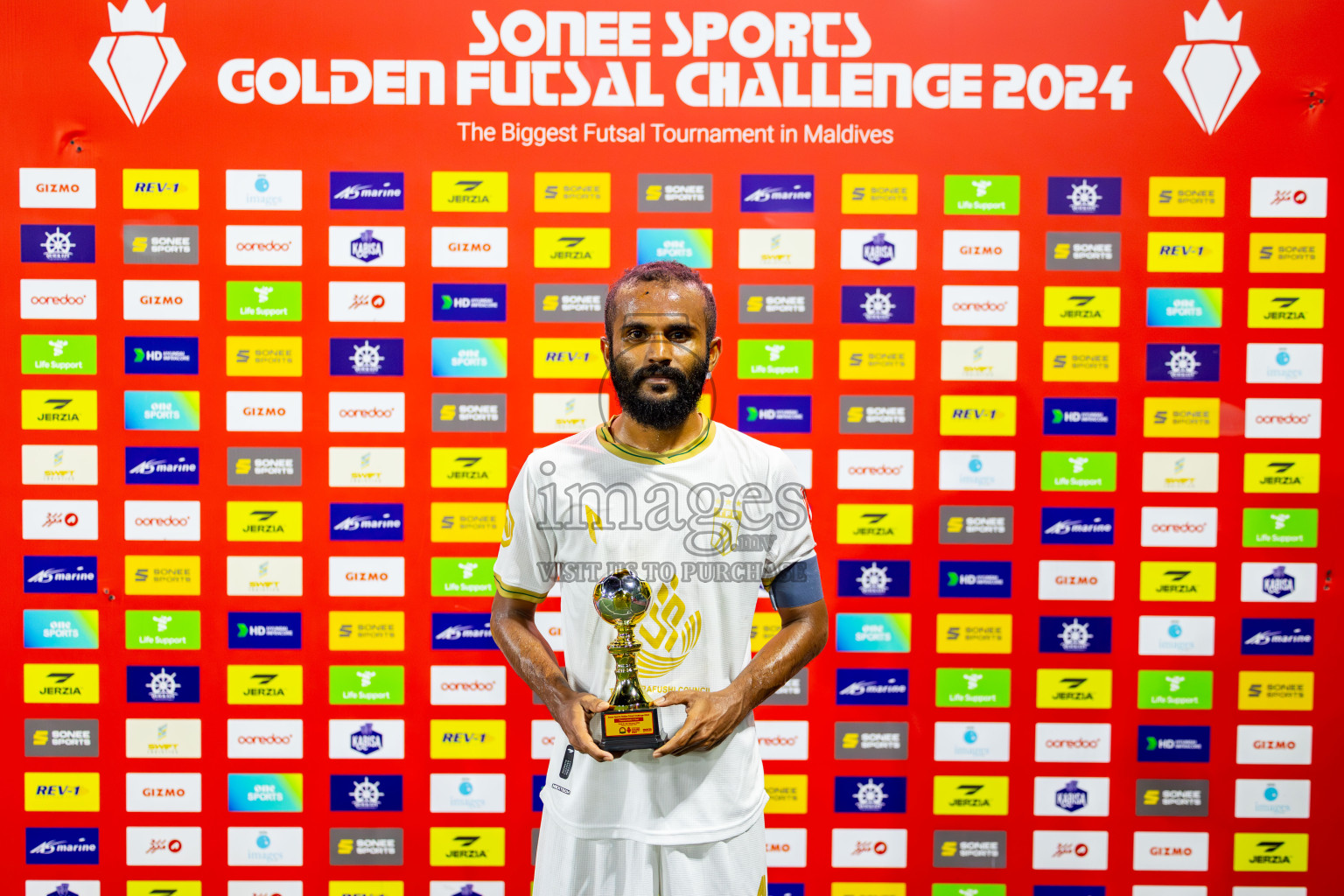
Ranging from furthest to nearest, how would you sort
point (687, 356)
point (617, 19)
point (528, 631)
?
point (617, 19), point (528, 631), point (687, 356)

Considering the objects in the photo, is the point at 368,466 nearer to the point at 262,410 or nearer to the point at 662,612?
the point at 262,410

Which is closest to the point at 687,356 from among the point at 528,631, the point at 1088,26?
the point at 528,631

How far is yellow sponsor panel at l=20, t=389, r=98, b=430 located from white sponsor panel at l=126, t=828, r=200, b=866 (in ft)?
4.43

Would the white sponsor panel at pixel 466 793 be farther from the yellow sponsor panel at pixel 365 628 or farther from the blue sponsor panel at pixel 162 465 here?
the blue sponsor panel at pixel 162 465

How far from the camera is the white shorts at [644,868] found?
5.52 feet

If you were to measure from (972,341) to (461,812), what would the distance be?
228 cm

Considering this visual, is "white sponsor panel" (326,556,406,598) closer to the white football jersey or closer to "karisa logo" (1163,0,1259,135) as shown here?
the white football jersey

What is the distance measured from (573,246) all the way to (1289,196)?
7.61ft

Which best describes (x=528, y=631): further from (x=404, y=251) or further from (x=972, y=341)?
(x=972, y=341)

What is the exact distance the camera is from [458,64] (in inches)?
101

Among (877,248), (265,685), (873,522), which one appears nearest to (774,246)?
(877,248)

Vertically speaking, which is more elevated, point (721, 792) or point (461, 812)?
point (721, 792)

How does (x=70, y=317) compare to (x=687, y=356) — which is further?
(x=70, y=317)

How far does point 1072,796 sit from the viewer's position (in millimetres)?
2684
